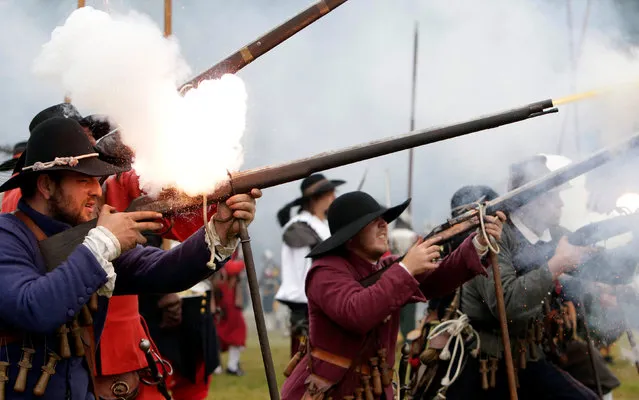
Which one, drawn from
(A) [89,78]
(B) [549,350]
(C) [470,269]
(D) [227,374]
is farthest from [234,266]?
(A) [89,78]

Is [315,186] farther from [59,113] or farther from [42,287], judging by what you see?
[42,287]

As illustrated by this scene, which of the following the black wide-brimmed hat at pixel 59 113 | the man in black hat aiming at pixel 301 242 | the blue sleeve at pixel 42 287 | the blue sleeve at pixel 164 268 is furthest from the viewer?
the man in black hat aiming at pixel 301 242

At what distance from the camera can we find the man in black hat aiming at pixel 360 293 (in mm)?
4363

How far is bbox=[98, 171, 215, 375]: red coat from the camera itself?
14.1 ft

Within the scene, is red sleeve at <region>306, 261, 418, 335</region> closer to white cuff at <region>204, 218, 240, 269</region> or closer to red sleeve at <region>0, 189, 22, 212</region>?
white cuff at <region>204, 218, 240, 269</region>

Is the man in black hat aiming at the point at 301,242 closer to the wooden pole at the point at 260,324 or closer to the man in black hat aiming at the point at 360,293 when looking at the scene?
the man in black hat aiming at the point at 360,293

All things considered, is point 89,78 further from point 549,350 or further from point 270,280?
point 270,280

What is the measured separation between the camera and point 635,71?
518cm

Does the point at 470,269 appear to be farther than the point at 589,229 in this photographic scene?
No

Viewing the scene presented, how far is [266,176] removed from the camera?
3209 mm

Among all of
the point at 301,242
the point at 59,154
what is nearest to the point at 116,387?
the point at 59,154

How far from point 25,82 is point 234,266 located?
995cm

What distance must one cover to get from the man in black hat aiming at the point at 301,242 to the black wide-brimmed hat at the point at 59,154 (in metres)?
5.21

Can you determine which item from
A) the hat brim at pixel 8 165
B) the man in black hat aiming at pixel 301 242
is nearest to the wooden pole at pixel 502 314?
the hat brim at pixel 8 165
